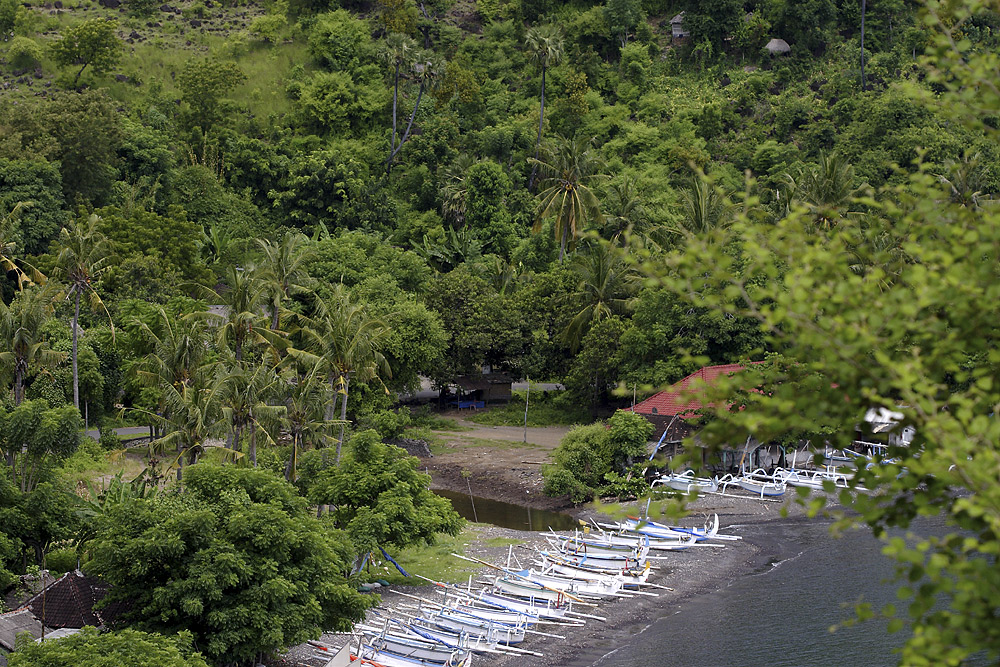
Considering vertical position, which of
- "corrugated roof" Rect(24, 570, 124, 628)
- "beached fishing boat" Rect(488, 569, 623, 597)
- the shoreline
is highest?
"corrugated roof" Rect(24, 570, 124, 628)

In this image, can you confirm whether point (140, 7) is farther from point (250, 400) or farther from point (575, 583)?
point (575, 583)

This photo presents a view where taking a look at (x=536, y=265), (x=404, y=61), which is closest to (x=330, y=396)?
(x=536, y=265)

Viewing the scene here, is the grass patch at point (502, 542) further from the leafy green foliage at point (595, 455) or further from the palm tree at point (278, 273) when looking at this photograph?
the palm tree at point (278, 273)

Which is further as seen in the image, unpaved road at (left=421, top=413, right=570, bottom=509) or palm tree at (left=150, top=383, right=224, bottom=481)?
unpaved road at (left=421, top=413, right=570, bottom=509)

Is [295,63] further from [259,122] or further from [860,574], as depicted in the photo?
[860,574]

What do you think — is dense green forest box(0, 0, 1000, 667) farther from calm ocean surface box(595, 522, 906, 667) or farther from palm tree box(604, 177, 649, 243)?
calm ocean surface box(595, 522, 906, 667)

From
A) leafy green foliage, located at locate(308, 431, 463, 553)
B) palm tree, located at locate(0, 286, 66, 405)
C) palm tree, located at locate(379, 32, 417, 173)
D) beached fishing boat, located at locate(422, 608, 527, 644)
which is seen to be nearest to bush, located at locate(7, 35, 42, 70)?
palm tree, located at locate(379, 32, 417, 173)
